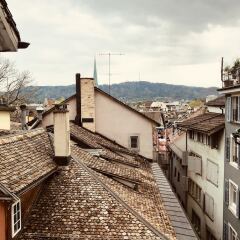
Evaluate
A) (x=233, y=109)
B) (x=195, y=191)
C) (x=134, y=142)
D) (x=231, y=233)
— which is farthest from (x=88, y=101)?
(x=231, y=233)

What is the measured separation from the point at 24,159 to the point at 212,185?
16.7m

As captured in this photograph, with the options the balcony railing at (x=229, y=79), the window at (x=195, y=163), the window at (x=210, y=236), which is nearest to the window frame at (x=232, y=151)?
the balcony railing at (x=229, y=79)

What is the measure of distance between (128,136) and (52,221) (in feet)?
52.2

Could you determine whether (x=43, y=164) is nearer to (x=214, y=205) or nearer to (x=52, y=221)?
(x=52, y=221)

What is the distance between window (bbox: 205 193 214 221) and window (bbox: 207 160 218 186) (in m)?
1.31

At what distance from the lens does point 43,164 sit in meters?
13.0

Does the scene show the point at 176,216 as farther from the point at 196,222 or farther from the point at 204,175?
the point at 196,222

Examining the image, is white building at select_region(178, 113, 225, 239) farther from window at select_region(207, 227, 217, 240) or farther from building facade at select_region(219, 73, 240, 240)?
building facade at select_region(219, 73, 240, 240)

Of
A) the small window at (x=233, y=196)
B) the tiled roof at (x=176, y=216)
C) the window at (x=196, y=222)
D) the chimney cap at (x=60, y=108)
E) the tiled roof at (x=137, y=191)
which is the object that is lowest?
the window at (x=196, y=222)

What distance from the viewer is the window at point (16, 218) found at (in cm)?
1021

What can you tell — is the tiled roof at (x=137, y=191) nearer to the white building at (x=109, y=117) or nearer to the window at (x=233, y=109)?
the window at (x=233, y=109)

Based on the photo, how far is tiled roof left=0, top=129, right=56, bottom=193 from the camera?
34.8 ft

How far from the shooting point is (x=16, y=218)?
10672 millimetres

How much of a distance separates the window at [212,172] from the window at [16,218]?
16935 mm
